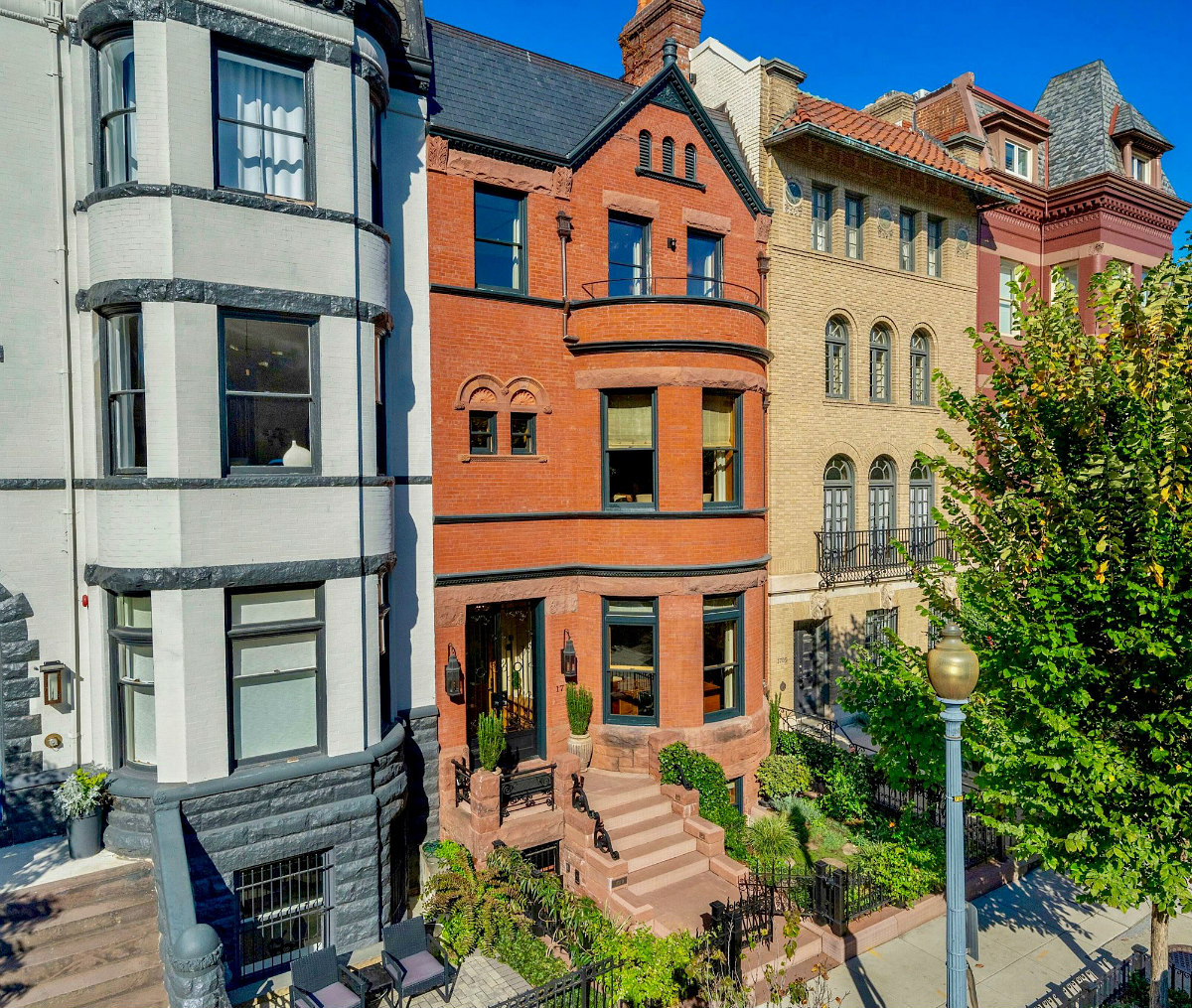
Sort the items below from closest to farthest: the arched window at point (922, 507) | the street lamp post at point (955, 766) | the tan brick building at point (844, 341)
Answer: the street lamp post at point (955, 766) → the tan brick building at point (844, 341) → the arched window at point (922, 507)

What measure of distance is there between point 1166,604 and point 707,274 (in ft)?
36.4

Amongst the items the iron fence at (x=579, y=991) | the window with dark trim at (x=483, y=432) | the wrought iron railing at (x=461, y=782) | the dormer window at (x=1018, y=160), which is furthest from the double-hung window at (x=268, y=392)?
the dormer window at (x=1018, y=160)

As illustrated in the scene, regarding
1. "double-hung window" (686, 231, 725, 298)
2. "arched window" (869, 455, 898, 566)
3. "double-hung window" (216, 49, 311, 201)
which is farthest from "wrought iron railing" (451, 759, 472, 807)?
"arched window" (869, 455, 898, 566)

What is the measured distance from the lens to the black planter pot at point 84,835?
29.0 ft

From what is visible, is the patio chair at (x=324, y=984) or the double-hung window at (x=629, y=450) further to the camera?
the double-hung window at (x=629, y=450)

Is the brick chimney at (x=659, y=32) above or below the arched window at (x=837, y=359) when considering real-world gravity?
above

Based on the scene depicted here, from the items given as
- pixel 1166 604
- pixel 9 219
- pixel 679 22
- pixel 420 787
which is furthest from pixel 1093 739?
pixel 679 22

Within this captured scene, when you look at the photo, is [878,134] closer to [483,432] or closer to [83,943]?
[483,432]

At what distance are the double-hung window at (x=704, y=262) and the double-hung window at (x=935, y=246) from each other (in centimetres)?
717

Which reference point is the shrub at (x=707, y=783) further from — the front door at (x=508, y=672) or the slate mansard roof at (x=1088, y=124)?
the slate mansard roof at (x=1088, y=124)

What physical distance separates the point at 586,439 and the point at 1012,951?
10437 millimetres

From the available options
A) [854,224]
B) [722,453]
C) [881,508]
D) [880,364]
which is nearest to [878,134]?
[854,224]

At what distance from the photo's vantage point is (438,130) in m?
A: 12.5

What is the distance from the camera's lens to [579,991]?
28.0ft
